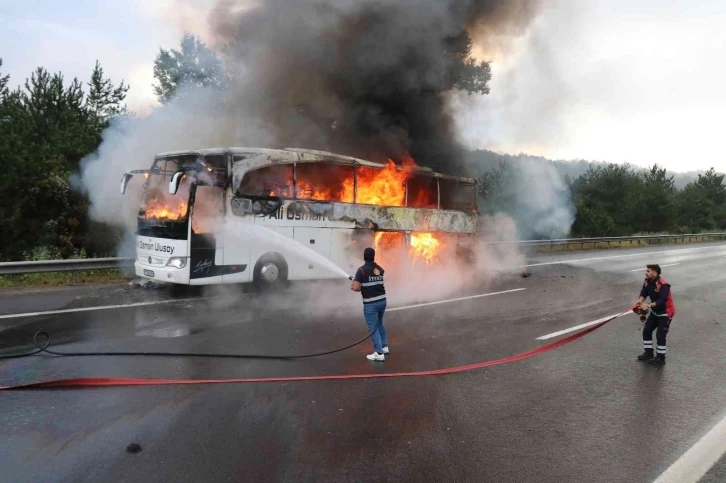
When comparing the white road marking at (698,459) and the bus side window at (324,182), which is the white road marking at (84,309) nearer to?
the bus side window at (324,182)

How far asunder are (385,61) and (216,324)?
38.1 feet

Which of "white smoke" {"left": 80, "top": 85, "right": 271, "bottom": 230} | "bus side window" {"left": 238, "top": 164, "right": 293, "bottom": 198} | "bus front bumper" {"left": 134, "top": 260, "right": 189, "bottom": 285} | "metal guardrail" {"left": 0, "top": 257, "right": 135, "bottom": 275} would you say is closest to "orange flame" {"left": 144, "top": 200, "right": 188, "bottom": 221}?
"bus front bumper" {"left": 134, "top": 260, "right": 189, "bottom": 285}

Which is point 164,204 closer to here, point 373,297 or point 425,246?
point 373,297

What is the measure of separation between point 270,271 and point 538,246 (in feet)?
58.0

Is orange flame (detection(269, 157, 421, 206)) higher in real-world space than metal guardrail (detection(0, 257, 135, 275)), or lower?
higher

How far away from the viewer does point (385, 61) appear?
16.9 m

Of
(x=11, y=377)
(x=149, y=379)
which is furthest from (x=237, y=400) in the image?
(x=11, y=377)

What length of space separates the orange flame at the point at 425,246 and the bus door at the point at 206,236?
5.36 meters

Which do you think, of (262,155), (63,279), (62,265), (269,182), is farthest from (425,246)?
(63,279)

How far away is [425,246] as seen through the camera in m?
14.3

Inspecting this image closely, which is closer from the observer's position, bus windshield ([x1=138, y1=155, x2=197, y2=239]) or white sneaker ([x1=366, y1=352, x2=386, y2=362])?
white sneaker ([x1=366, y1=352, x2=386, y2=362])

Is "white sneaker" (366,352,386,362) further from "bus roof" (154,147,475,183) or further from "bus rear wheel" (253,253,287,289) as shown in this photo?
"bus roof" (154,147,475,183)

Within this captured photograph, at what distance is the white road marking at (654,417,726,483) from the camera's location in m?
3.79

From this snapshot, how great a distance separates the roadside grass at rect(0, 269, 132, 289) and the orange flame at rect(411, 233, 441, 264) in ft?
24.0
